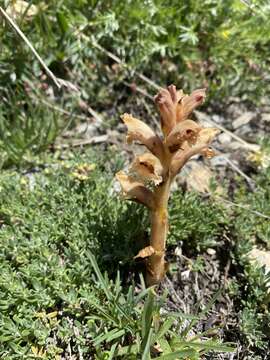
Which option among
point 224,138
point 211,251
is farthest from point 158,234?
point 224,138

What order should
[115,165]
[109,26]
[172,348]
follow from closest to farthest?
[172,348], [115,165], [109,26]

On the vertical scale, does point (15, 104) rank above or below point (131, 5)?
below

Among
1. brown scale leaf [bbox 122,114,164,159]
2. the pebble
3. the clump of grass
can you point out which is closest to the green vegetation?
the clump of grass

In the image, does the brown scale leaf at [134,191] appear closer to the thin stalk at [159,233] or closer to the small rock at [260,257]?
the thin stalk at [159,233]

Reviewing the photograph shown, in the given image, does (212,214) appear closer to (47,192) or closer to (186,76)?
(47,192)

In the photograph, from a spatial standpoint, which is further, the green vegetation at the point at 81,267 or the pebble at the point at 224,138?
the pebble at the point at 224,138

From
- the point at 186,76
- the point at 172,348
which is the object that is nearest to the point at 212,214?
the point at 172,348

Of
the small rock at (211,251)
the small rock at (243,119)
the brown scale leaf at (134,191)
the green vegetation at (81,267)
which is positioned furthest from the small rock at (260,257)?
the small rock at (243,119)
